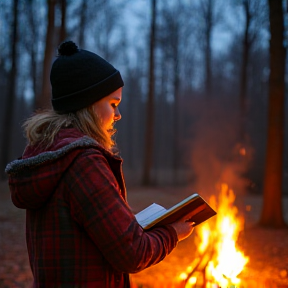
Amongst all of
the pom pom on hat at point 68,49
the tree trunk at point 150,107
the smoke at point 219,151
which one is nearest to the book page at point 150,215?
the pom pom on hat at point 68,49

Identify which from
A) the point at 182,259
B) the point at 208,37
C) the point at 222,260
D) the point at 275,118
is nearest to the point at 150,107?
the point at 208,37

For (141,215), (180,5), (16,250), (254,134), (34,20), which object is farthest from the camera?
(254,134)

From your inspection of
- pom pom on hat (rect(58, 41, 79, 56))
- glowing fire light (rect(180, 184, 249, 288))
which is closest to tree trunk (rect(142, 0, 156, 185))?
glowing fire light (rect(180, 184, 249, 288))

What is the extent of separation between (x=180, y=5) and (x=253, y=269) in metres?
19.0

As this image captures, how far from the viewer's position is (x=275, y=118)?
30.1ft

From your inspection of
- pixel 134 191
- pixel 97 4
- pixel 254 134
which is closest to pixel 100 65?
pixel 97 4

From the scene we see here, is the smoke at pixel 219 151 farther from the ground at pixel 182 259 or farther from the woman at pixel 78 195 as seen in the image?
the woman at pixel 78 195

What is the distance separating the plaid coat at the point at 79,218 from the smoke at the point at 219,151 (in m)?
14.6

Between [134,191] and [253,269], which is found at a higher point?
[253,269]

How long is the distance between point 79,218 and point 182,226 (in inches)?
20.0

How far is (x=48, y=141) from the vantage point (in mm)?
1637

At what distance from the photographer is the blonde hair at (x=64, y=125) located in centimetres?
166

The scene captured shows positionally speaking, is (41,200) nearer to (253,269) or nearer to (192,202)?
(192,202)

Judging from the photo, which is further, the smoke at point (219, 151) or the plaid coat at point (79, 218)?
the smoke at point (219, 151)
